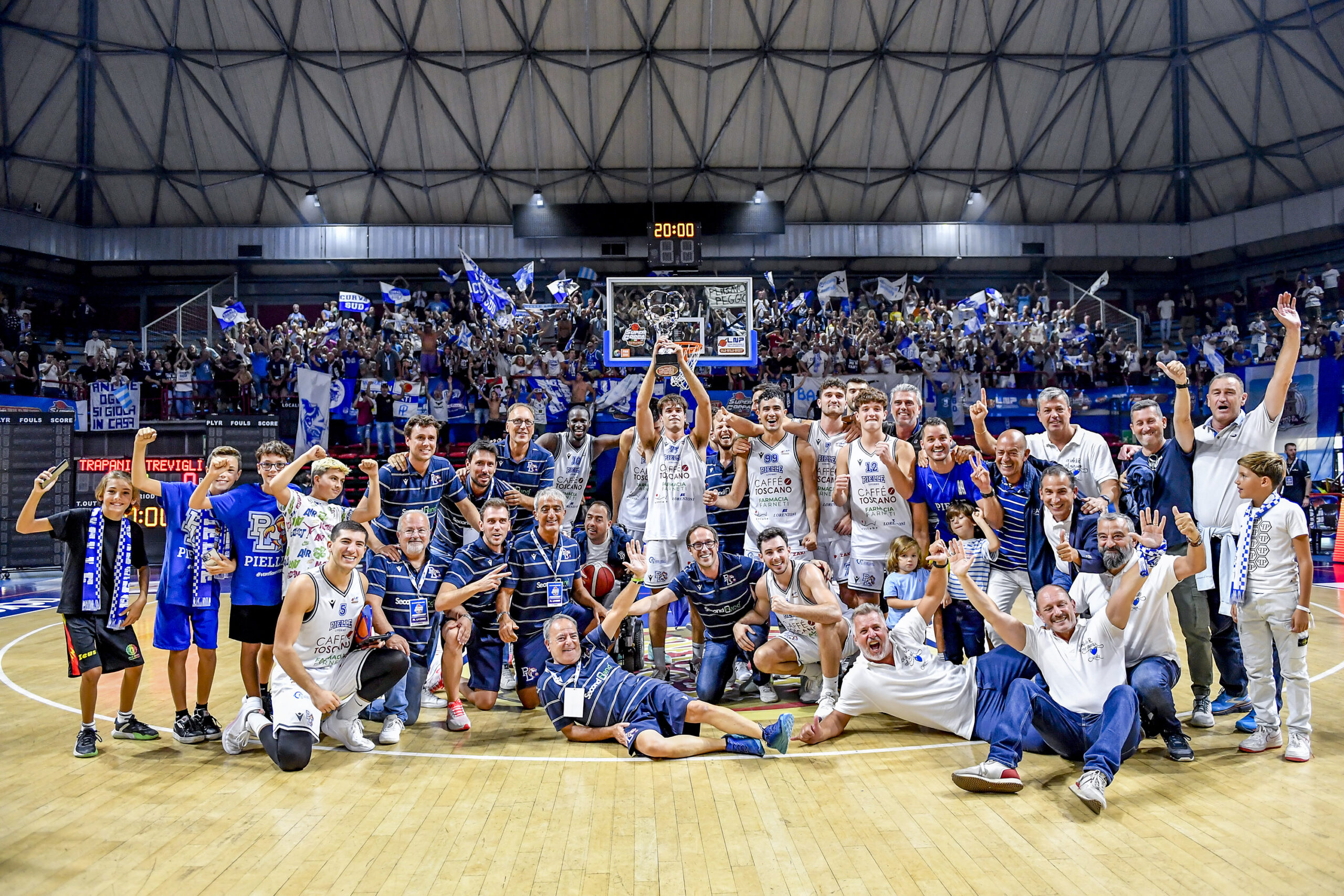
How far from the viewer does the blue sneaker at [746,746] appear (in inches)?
243

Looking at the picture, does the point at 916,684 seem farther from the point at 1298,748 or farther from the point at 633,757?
the point at 1298,748

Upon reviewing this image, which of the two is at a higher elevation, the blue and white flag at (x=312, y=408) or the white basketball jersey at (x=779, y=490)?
the blue and white flag at (x=312, y=408)

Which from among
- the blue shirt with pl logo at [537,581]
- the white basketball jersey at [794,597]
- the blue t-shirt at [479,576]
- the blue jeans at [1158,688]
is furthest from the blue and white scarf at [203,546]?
the blue jeans at [1158,688]

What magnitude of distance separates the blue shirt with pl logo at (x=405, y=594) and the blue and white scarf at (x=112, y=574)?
5.91 ft

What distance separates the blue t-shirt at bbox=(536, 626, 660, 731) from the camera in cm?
660

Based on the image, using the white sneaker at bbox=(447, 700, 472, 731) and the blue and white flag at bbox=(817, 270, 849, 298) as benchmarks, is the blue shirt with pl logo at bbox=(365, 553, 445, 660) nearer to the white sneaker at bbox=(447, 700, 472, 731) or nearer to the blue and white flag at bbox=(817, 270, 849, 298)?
the white sneaker at bbox=(447, 700, 472, 731)

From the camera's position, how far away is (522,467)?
9.13 meters

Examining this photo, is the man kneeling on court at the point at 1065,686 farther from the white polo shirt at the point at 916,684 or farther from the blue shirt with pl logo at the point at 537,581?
the blue shirt with pl logo at the point at 537,581

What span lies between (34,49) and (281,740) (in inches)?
934

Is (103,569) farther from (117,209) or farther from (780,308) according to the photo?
(117,209)

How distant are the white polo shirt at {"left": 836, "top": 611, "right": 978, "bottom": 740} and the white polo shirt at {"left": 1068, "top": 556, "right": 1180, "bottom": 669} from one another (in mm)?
1069

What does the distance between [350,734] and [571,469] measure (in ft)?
12.9

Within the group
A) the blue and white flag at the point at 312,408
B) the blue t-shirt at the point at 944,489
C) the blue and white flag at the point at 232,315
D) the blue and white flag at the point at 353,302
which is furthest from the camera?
the blue and white flag at the point at 353,302

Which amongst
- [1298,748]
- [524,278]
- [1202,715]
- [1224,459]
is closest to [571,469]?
[1224,459]
